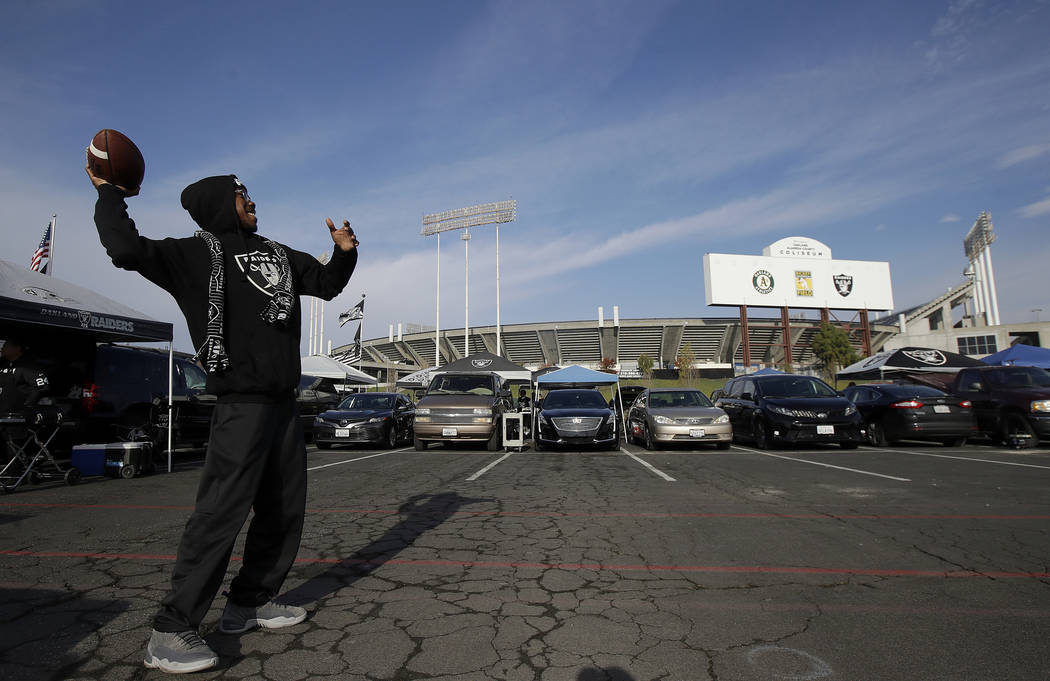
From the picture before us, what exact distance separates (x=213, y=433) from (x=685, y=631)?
221 cm

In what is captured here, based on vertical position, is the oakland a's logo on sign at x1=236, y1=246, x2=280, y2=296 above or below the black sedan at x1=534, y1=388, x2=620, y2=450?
above

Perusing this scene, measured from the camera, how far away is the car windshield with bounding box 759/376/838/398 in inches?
490

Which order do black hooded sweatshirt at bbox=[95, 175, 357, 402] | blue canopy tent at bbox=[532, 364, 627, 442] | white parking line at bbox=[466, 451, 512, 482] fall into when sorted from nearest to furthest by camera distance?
1. black hooded sweatshirt at bbox=[95, 175, 357, 402]
2. white parking line at bbox=[466, 451, 512, 482]
3. blue canopy tent at bbox=[532, 364, 627, 442]

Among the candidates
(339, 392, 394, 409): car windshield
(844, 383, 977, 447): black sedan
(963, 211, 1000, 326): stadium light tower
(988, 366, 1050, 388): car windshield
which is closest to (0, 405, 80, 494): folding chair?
(339, 392, 394, 409): car windshield

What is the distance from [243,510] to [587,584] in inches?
75.5

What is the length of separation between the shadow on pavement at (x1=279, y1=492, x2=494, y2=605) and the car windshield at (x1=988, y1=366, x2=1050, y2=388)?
11836 millimetres

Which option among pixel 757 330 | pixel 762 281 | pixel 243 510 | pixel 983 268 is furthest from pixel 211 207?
pixel 983 268

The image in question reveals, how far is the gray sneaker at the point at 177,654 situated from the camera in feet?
7.01

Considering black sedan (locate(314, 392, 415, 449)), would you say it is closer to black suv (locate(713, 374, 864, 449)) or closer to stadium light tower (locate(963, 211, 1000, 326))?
black suv (locate(713, 374, 864, 449))

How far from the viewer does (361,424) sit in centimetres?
1309

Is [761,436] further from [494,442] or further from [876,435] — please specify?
[494,442]

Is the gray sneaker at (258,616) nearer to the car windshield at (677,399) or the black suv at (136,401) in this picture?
the black suv at (136,401)

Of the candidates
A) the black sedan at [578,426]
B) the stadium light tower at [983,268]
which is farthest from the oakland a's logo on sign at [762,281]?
the black sedan at [578,426]

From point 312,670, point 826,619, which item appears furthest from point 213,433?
point 826,619
